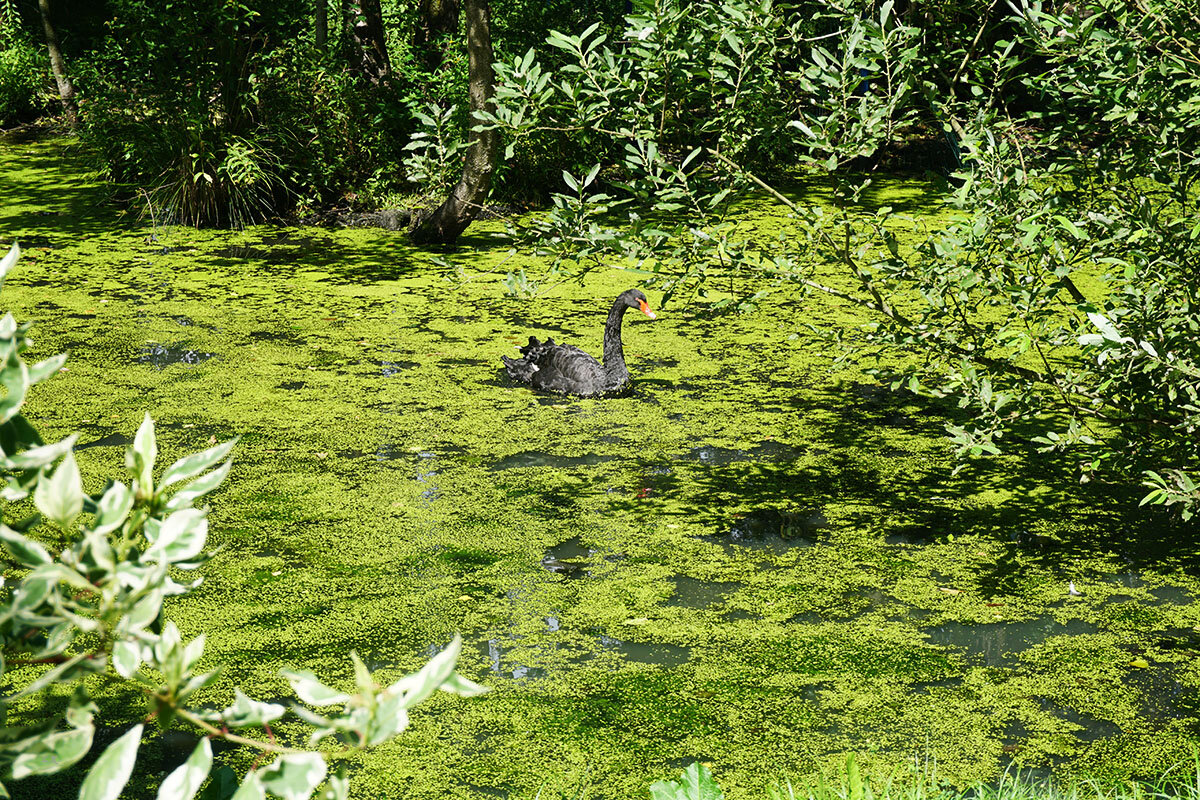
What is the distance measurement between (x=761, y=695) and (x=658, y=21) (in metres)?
1.84

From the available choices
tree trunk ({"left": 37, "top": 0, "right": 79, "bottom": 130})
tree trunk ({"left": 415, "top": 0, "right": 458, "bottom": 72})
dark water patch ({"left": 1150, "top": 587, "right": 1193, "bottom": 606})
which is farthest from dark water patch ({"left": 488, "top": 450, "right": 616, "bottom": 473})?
tree trunk ({"left": 37, "top": 0, "right": 79, "bottom": 130})

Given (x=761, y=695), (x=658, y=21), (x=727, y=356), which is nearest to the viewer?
(x=761, y=695)

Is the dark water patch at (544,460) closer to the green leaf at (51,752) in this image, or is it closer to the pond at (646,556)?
the pond at (646,556)

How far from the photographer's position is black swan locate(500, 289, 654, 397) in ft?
15.8

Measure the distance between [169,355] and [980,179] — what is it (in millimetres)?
3920

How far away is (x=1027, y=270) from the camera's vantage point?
10.9ft

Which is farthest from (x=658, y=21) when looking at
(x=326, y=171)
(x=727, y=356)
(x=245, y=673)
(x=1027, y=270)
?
(x=326, y=171)

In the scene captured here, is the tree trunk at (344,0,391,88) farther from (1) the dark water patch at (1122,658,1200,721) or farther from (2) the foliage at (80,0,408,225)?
(1) the dark water patch at (1122,658,1200,721)

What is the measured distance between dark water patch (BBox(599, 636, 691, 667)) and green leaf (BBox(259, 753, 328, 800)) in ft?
6.95

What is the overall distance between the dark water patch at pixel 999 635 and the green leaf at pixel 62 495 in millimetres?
2533

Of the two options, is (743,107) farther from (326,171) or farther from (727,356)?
(326,171)

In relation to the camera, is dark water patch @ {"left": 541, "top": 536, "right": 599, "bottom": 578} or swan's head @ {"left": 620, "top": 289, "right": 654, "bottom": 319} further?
swan's head @ {"left": 620, "top": 289, "right": 654, "bottom": 319}

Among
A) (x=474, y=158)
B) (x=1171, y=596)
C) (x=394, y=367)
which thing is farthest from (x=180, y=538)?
(x=474, y=158)

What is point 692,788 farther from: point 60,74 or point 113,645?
point 60,74
